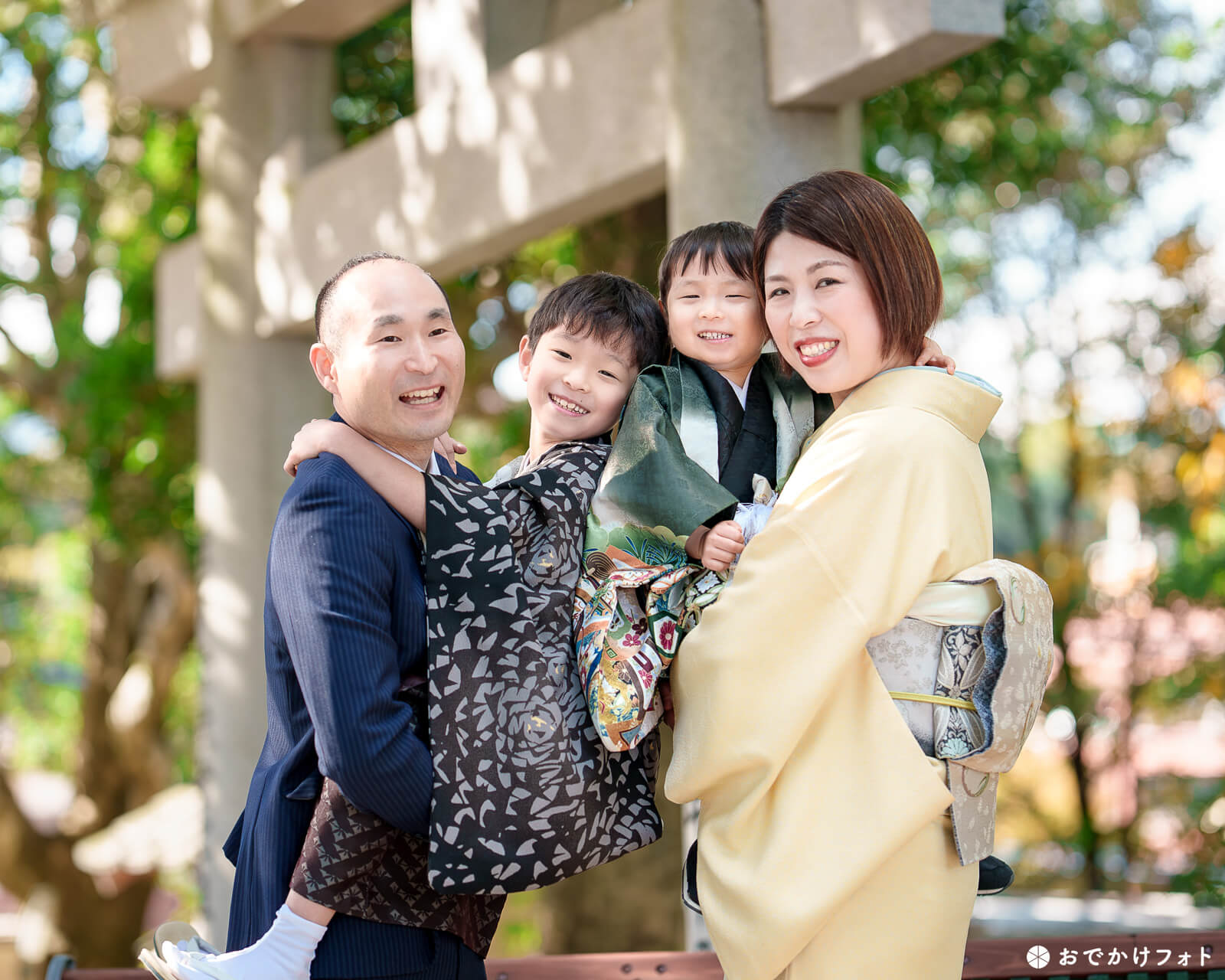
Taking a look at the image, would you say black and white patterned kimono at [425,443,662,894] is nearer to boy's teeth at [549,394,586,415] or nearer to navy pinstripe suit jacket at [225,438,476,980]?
navy pinstripe suit jacket at [225,438,476,980]

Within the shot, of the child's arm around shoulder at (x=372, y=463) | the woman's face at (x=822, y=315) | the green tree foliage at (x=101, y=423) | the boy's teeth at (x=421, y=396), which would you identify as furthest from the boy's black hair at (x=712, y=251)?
the green tree foliage at (x=101, y=423)

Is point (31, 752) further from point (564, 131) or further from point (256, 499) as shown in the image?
point (564, 131)

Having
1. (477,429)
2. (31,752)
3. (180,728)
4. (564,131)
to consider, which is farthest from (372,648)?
(31,752)

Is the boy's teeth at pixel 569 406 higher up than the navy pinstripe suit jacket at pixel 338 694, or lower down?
higher up

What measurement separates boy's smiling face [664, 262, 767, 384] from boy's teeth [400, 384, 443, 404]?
1.52 feet

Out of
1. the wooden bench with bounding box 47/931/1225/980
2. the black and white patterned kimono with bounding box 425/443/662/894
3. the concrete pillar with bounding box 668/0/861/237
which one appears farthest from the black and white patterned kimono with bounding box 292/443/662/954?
the concrete pillar with bounding box 668/0/861/237

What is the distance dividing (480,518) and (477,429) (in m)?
7.68

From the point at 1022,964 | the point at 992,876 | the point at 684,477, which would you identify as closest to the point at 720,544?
the point at 684,477

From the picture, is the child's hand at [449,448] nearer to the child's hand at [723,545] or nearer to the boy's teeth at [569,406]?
the boy's teeth at [569,406]

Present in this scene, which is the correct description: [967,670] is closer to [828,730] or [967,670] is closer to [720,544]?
[828,730]

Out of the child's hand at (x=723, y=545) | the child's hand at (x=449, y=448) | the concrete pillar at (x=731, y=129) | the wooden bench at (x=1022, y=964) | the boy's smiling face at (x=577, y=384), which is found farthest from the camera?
the concrete pillar at (x=731, y=129)

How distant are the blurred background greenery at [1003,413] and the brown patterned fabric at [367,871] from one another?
4.93 metres

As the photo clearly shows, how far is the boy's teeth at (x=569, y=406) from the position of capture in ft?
7.14

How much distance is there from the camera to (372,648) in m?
1.81
